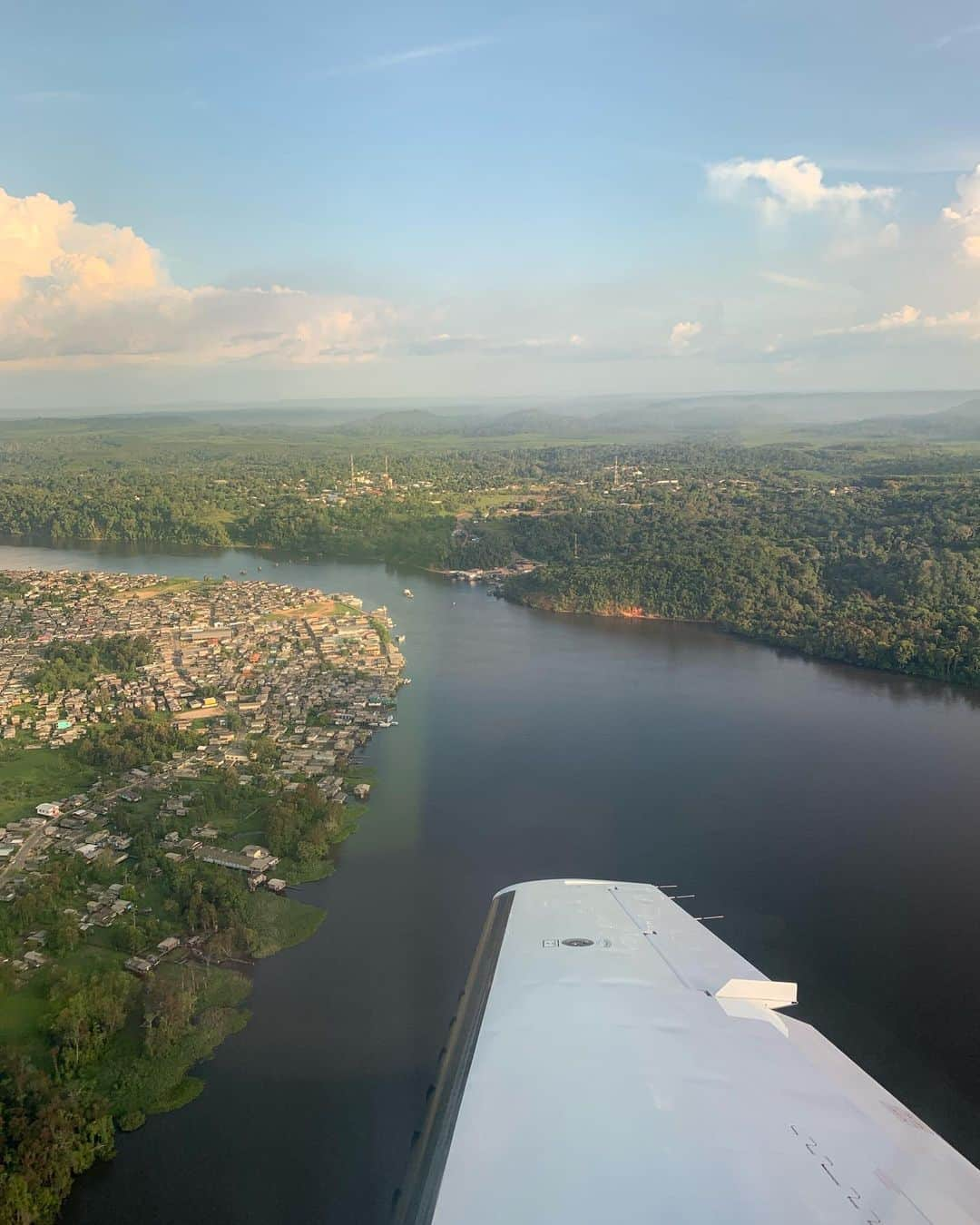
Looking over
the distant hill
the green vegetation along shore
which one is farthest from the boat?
the distant hill

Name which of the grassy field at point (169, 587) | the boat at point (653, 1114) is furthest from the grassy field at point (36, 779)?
the grassy field at point (169, 587)

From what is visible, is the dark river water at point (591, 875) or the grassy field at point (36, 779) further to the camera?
the grassy field at point (36, 779)

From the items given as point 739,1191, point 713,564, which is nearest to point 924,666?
point 713,564

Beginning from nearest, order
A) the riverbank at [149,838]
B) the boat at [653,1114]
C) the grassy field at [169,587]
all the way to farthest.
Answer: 1. the boat at [653,1114]
2. the riverbank at [149,838]
3. the grassy field at [169,587]

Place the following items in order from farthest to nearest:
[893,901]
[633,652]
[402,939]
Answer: [633,652] → [893,901] → [402,939]

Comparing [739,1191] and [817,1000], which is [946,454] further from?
[739,1191]

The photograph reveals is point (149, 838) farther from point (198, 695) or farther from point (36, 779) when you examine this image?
point (198, 695)

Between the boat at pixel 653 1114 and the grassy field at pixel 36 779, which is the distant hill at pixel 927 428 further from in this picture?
the boat at pixel 653 1114
